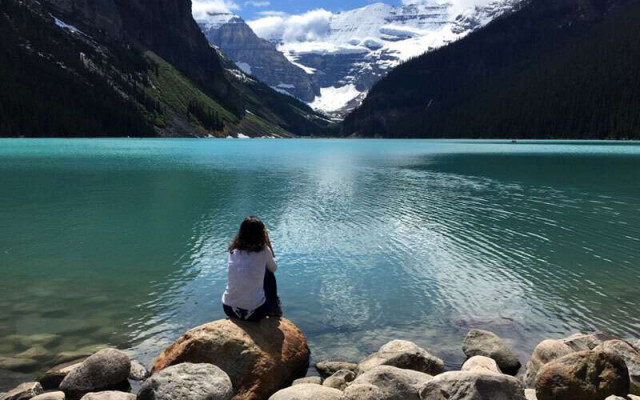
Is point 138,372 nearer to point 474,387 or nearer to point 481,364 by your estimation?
point 474,387

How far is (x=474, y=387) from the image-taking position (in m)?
9.32

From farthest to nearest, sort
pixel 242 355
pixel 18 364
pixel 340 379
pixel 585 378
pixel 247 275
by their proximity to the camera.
A: pixel 18 364 < pixel 247 275 < pixel 340 379 < pixel 242 355 < pixel 585 378

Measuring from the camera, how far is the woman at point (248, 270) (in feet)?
41.1

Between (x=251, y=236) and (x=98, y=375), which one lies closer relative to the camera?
(x=98, y=375)

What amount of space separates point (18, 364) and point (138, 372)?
132 inches

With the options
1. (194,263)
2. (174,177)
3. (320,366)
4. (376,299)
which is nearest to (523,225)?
(376,299)

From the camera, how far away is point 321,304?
62.4ft

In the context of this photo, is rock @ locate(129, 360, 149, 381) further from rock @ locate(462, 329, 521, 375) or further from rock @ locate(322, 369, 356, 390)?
rock @ locate(462, 329, 521, 375)

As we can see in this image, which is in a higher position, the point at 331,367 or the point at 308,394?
the point at 308,394

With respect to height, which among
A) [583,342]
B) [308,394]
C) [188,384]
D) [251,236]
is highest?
[251,236]

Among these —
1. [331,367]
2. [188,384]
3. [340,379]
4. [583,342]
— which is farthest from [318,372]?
[583,342]

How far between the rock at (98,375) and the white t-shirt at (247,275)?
2.85 meters

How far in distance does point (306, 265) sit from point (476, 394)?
15.8m

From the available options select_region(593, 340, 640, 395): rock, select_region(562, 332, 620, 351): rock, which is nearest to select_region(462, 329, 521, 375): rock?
select_region(562, 332, 620, 351): rock
